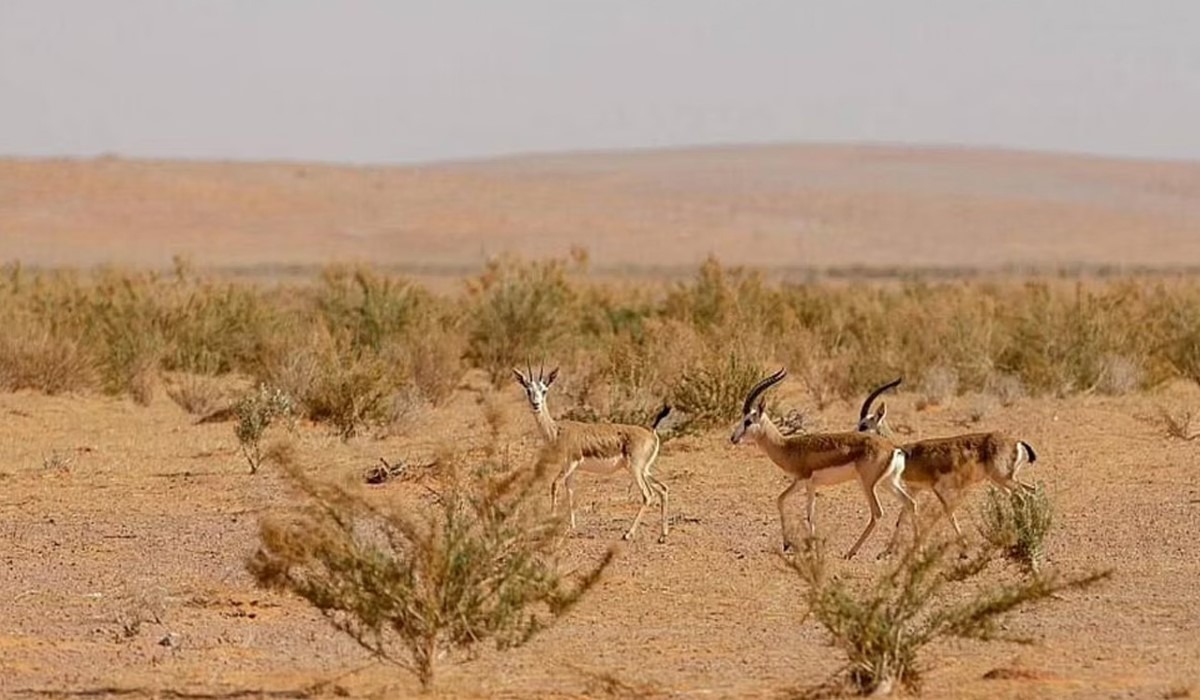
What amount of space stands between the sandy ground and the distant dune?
193 ft

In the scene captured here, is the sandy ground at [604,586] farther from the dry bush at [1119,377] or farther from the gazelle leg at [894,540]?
the dry bush at [1119,377]

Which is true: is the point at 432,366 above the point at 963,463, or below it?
below

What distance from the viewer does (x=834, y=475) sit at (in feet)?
49.6

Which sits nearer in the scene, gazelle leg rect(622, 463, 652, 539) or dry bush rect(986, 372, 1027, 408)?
gazelle leg rect(622, 463, 652, 539)

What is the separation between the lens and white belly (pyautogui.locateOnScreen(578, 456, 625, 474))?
15.8 meters

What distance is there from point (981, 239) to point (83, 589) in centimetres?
8537

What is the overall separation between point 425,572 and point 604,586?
11.4ft

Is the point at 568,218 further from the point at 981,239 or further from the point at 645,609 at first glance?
the point at 645,609

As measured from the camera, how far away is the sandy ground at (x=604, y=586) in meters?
10.8

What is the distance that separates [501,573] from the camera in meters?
10.5

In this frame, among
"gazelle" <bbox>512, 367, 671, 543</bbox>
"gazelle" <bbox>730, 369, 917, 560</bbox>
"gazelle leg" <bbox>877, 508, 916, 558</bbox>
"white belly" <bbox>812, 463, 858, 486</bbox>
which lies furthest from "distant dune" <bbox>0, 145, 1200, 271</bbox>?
"gazelle leg" <bbox>877, 508, 916, 558</bbox>

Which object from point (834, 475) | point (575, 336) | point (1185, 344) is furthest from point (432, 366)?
point (834, 475)

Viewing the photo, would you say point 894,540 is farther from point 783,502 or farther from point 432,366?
point 432,366

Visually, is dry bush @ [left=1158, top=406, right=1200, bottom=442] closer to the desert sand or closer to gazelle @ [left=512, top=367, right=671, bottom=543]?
the desert sand
